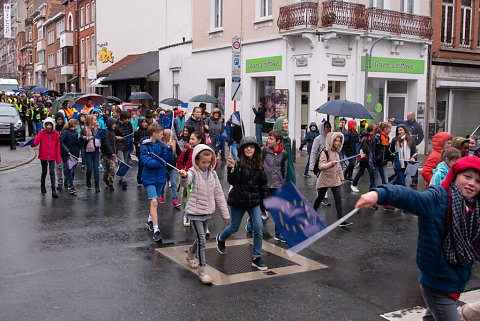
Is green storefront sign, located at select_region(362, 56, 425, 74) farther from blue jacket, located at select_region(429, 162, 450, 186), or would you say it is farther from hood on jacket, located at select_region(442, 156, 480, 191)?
hood on jacket, located at select_region(442, 156, 480, 191)

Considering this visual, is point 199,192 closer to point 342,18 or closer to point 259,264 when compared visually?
point 259,264

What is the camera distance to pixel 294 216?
5.08m

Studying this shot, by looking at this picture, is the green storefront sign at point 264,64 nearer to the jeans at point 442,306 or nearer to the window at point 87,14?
the jeans at point 442,306

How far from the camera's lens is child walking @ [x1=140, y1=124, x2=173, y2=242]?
25.4 feet

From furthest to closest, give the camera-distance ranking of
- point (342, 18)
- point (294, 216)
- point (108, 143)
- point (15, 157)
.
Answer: point (342, 18) → point (15, 157) → point (108, 143) → point (294, 216)

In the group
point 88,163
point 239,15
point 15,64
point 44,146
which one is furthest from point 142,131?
point 15,64

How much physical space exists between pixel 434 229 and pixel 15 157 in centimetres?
1657

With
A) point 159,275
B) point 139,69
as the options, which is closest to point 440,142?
point 159,275

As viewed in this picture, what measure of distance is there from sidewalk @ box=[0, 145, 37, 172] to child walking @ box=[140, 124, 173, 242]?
846 centimetres

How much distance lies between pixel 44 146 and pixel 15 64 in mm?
94699

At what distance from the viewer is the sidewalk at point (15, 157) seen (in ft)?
51.1

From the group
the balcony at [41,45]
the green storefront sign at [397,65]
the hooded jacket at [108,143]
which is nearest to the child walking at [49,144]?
the hooded jacket at [108,143]

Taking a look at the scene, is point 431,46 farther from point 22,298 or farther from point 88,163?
point 22,298

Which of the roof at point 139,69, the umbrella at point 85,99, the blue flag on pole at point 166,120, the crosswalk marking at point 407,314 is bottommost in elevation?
the crosswalk marking at point 407,314
